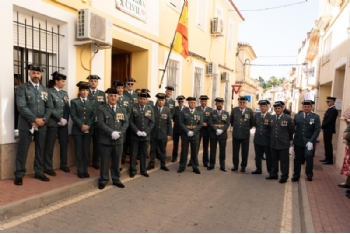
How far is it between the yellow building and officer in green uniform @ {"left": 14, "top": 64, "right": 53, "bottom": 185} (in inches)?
13.1

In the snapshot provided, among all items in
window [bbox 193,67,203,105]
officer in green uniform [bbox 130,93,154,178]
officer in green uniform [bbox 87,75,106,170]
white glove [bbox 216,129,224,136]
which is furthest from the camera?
window [bbox 193,67,203,105]

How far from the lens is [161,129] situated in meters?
6.86

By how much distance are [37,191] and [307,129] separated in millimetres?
5659

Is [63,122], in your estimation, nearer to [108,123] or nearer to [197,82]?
[108,123]

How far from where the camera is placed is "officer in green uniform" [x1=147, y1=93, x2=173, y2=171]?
686 cm

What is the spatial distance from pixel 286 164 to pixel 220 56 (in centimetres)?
977

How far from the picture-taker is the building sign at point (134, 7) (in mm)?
7355

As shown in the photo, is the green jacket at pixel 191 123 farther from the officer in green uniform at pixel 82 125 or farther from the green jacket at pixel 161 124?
the officer in green uniform at pixel 82 125

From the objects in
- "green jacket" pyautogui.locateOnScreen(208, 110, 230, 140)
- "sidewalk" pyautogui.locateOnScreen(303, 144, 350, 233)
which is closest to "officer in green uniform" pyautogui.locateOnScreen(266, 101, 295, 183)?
"sidewalk" pyautogui.locateOnScreen(303, 144, 350, 233)

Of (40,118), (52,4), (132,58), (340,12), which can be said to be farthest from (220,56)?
(40,118)

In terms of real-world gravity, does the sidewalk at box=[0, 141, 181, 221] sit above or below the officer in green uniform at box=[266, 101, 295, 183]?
below

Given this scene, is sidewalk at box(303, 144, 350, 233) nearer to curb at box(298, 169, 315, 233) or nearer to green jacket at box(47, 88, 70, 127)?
curb at box(298, 169, 315, 233)

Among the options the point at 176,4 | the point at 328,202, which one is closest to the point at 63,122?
the point at 328,202

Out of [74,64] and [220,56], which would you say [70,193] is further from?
[220,56]
